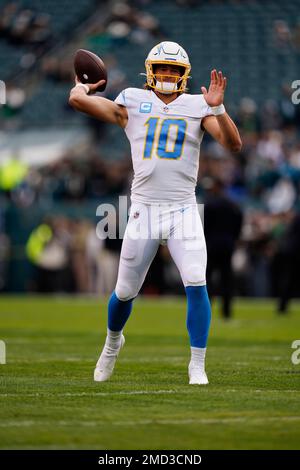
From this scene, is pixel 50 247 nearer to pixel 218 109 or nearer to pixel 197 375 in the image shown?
pixel 197 375

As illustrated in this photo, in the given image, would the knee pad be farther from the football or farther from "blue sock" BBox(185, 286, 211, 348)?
the football

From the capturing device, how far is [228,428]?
14.6 ft

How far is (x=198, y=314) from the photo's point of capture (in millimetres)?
5922

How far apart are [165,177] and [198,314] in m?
0.82

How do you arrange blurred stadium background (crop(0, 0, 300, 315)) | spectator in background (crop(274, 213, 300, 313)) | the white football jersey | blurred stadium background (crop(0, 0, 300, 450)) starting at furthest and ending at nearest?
1. blurred stadium background (crop(0, 0, 300, 315))
2. spectator in background (crop(274, 213, 300, 313))
3. the white football jersey
4. blurred stadium background (crop(0, 0, 300, 450))

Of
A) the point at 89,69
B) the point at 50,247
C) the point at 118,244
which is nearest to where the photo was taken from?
the point at 89,69

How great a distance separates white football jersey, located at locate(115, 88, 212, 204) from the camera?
6.04m

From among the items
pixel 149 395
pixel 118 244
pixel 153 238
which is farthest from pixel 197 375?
pixel 118 244

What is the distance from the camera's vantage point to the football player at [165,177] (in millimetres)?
5941

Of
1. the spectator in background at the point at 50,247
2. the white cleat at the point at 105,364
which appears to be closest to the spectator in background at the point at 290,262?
the spectator in background at the point at 50,247

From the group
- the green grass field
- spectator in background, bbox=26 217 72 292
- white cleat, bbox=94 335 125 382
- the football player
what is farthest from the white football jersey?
spectator in background, bbox=26 217 72 292

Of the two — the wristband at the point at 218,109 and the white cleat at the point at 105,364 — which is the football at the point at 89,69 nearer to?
the wristband at the point at 218,109

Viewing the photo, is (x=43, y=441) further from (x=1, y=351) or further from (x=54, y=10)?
(x=54, y=10)

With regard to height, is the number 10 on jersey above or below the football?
below
